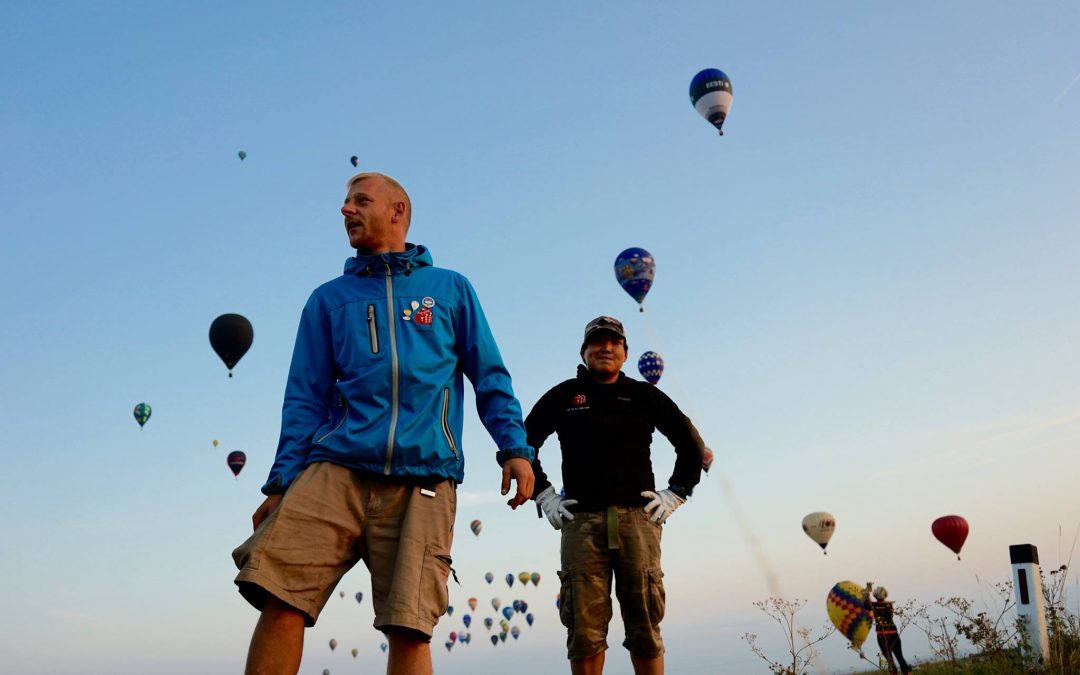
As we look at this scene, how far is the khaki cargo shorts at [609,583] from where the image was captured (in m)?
5.95

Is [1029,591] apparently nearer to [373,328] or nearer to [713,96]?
[373,328]

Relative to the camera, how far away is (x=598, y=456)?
20.8 ft

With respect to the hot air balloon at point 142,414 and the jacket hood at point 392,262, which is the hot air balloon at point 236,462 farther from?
the jacket hood at point 392,262

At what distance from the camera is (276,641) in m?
3.32

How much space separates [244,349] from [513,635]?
140 feet

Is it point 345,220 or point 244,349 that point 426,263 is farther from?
point 244,349

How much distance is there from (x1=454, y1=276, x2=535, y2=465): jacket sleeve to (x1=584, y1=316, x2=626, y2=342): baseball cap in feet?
8.40

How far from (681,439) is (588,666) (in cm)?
168

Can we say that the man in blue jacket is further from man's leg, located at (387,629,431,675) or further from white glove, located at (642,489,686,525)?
white glove, located at (642,489,686,525)

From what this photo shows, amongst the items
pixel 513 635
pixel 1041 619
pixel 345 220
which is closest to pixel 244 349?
pixel 1041 619

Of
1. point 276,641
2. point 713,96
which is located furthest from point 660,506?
point 713,96

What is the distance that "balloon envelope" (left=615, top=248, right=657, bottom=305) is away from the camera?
105ft

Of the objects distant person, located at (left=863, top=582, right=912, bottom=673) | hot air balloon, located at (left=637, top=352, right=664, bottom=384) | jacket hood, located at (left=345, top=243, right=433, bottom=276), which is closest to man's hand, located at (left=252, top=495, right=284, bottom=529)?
jacket hood, located at (left=345, top=243, right=433, bottom=276)

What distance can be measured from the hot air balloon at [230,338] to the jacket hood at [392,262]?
32.0 m
